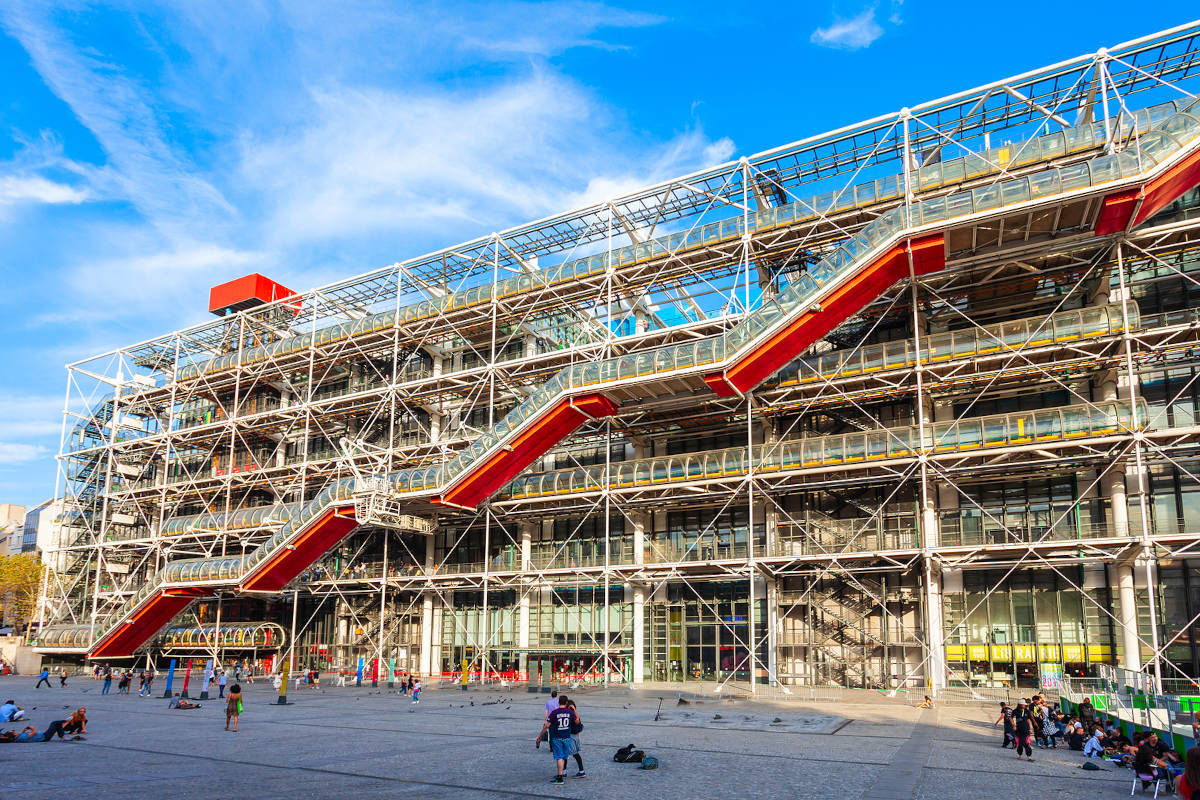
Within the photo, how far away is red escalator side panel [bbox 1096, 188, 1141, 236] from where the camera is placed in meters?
23.7

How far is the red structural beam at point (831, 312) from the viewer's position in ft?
87.2

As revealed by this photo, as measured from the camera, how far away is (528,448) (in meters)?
33.2

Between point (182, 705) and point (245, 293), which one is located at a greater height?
point (245, 293)

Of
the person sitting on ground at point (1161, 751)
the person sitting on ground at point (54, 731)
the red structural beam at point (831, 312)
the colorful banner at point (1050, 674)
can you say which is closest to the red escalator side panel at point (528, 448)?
the red structural beam at point (831, 312)

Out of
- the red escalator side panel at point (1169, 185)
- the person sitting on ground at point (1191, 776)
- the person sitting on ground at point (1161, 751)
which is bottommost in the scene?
Result: the person sitting on ground at point (1161, 751)

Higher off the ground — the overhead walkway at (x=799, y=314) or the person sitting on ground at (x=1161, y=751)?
the overhead walkway at (x=799, y=314)

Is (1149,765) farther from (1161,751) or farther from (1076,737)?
(1076,737)

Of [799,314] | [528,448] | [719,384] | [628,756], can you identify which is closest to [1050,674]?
[799,314]

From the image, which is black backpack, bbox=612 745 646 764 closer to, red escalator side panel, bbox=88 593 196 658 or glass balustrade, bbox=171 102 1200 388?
glass balustrade, bbox=171 102 1200 388

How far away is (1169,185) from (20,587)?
66.3 m

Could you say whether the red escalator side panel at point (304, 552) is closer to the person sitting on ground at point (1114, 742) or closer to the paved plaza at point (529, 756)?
the paved plaza at point (529, 756)

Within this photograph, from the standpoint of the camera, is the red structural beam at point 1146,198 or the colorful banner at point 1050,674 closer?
the red structural beam at point 1146,198

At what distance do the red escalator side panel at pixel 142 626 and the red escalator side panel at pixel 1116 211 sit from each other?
36.8m

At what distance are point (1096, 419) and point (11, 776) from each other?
83.3 ft
